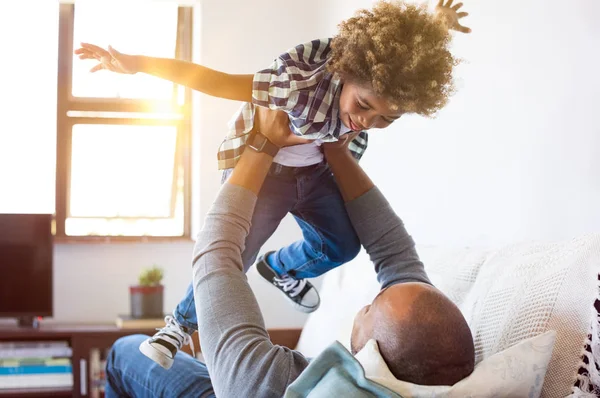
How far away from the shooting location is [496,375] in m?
1.14

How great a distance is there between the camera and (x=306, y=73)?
1.54 metres

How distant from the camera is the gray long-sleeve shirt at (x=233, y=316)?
120 centimetres

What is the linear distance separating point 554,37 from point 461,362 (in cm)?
115

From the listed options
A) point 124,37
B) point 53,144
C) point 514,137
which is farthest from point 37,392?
point 514,137

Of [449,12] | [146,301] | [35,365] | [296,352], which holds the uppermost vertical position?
[449,12]

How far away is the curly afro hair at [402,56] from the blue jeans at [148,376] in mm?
754

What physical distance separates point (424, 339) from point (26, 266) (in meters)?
2.99

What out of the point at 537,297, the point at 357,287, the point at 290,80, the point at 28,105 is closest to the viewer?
the point at 537,297

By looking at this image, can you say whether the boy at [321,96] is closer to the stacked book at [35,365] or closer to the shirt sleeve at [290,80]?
the shirt sleeve at [290,80]

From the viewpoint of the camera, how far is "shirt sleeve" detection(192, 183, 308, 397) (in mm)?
1201

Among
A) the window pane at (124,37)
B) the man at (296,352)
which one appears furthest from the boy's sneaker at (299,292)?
the window pane at (124,37)

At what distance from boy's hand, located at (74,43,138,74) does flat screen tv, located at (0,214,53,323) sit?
2.28 meters

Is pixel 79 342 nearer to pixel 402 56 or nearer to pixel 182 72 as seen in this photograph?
pixel 182 72

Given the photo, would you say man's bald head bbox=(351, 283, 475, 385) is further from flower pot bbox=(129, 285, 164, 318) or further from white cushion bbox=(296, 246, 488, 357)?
flower pot bbox=(129, 285, 164, 318)
